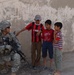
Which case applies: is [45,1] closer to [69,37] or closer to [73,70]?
[69,37]

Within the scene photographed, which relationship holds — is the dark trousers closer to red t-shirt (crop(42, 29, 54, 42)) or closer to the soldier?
red t-shirt (crop(42, 29, 54, 42))

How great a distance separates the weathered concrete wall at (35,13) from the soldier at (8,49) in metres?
0.92

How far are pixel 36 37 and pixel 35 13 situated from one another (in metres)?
0.88

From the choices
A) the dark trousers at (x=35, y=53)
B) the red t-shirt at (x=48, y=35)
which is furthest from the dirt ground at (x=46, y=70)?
the red t-shirt at (x=48, y=35)

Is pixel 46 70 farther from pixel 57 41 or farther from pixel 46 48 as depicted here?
pixel 57 41

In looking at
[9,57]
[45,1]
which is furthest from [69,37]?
[9,57]

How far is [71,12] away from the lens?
838 centimetres

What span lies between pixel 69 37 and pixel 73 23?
16.7 inches

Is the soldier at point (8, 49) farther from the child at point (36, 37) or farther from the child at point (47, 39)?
the child at point (47, 39)

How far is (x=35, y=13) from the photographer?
7875 millimetres

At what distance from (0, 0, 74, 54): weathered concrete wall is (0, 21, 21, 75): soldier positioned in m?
→ 0.92

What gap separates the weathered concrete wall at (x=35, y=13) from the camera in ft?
25.0

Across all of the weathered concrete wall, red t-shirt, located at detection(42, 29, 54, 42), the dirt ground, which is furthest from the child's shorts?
the weathered concrete wall

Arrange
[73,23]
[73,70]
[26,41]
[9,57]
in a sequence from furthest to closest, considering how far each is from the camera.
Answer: [73,23], [26,41], [73,70], [9,57]
